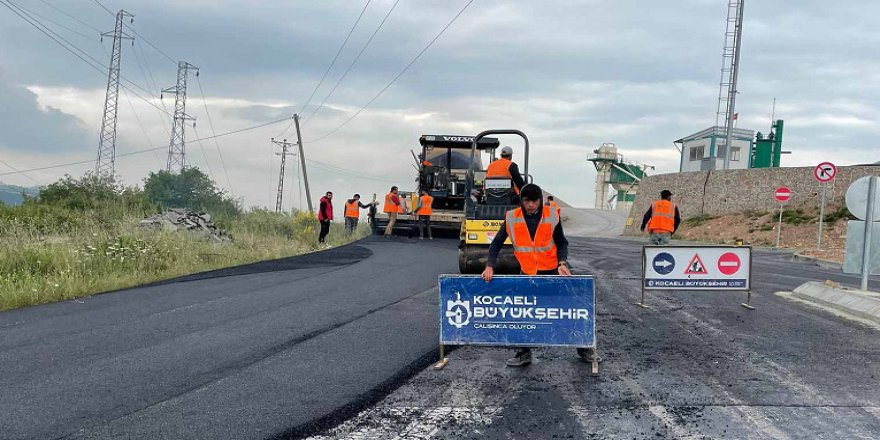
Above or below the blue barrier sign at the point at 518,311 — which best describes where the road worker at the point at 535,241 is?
above

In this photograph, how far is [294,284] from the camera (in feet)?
36.4

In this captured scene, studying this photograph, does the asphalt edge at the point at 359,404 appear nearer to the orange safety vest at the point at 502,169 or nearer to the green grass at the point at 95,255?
the orange safety vest at the point at 502,169

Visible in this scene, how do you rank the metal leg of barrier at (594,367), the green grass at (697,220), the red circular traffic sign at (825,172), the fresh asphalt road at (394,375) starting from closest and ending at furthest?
the fresh asphalt road at (394,375), the metal leg of barrier at (594,367), the red circular traffic sign at (825,172), the green grass at (697,220)

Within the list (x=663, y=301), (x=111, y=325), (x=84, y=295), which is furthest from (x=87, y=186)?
(x=663, y=301)

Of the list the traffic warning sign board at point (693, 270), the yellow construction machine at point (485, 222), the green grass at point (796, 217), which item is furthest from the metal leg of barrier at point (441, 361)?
the green grass at point (796, 217)

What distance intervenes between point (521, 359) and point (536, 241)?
1.13m

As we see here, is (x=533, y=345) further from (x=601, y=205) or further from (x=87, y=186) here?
(x=601, y=205)

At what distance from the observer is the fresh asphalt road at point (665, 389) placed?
4191mm

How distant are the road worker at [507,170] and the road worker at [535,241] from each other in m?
3.45

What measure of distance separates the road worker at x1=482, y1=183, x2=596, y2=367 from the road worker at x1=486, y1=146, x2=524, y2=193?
3.45m

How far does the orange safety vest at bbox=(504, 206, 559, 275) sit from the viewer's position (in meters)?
5.96

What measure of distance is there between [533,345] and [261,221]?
890 inches

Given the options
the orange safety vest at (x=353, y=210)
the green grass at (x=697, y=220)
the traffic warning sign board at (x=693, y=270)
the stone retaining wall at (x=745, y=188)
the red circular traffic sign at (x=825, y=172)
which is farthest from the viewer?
the green grass at (x=697, y=220)

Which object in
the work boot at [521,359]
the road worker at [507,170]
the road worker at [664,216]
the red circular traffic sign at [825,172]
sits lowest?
the work boot at [521,359]
